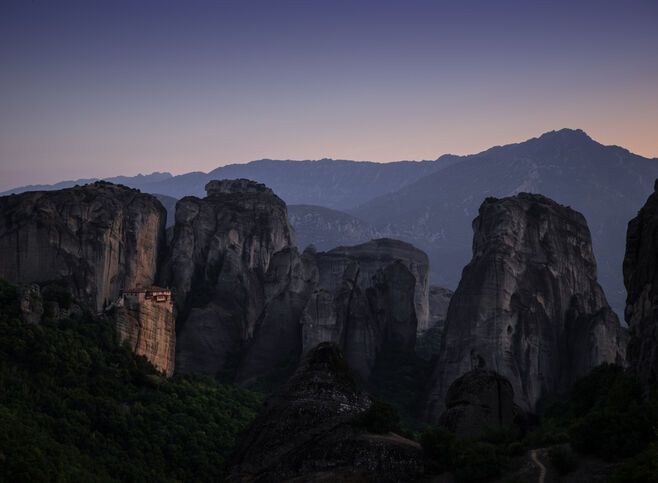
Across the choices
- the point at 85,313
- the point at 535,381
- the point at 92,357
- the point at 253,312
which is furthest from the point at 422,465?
the point at 253,312

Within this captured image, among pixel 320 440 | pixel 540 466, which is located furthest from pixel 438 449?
pixel 320 440

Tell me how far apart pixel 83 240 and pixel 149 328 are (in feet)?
62.2

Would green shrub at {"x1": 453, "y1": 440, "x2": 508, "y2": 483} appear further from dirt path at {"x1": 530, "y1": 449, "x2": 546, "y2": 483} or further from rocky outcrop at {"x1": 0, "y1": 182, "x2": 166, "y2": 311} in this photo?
rocky outcrop at {"x1": 0, "y1": 182, "x2": 166, "y2": 311}

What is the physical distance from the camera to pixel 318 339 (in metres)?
85.3

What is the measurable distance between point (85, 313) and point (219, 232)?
33968mm

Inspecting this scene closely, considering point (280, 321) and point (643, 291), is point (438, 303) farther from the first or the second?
point (643, 291)

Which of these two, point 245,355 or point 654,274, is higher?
point 654,274

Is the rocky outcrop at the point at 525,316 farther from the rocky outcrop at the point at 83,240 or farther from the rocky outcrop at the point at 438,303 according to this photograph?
the rocky outcrop at the point at 438,303

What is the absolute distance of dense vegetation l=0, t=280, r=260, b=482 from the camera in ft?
153

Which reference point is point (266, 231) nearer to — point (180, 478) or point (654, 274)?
point (180, 478)

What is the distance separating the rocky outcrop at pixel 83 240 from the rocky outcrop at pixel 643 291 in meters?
42.0

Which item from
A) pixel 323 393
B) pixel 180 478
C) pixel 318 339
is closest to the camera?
pixel 323 393

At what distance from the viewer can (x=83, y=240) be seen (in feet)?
271

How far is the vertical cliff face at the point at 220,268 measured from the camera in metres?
86.4
